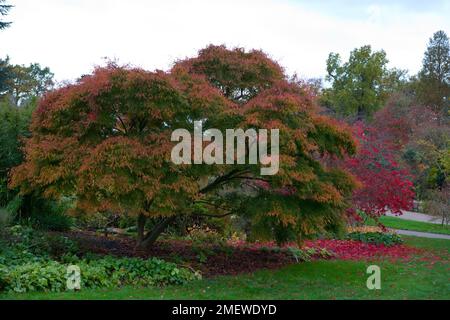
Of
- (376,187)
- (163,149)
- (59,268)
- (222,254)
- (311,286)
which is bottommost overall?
(311,286)

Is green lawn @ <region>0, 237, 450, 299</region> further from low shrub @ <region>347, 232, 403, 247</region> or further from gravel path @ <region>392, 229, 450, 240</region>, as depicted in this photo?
gravel path @ <region>392, 229, 450, 240</region>

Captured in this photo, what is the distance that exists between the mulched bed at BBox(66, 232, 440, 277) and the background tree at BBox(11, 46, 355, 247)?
41.9 inches

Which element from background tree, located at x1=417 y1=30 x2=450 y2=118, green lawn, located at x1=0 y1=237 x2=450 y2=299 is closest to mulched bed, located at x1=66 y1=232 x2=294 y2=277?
green lawn, located at x1=0 y1=237 x2=450 y2=299

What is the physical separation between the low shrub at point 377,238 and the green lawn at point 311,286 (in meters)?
3.45

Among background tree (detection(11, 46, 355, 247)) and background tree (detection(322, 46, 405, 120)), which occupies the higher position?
background tree (detection(322, 46, 405, 120))

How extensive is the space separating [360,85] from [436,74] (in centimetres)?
819

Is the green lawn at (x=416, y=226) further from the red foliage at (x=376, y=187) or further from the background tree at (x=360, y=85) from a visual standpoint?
the background tree at (x=360, y=85)

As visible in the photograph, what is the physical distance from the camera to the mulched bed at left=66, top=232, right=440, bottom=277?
333 inches

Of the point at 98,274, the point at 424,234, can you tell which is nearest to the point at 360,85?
the point at 424,234

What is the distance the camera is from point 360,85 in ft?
122

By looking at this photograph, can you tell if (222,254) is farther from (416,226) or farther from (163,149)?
(416,226)

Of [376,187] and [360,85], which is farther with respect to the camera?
[360,85]
